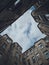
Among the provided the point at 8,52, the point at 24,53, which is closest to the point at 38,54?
the point at 24,53

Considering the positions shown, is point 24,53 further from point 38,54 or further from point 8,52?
point 8,52

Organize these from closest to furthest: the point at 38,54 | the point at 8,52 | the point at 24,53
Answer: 1. the point at 8,52
2. the point at 38,54
3. the point at 24,53

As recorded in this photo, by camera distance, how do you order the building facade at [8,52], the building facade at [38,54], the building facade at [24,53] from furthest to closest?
the building facade at [38,54] < the building facade at [24,53] < the building facade at [8,52]

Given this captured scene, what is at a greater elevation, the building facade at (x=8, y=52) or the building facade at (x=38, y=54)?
the building facade at (x=8, y=52)

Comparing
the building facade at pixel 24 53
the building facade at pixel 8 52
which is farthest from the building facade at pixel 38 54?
the building facade at pixel 8 52

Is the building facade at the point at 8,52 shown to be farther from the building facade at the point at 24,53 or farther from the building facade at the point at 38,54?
the building facade at the point at 38,54

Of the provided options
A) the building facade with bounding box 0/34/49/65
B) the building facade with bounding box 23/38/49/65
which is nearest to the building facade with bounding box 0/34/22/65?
the building facade with bounding box 0/34/49/65

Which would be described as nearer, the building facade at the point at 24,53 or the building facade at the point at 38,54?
the building facade at the point at 24,53

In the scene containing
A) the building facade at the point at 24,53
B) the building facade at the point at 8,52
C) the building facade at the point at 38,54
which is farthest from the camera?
the building facade at the point at 38,54
